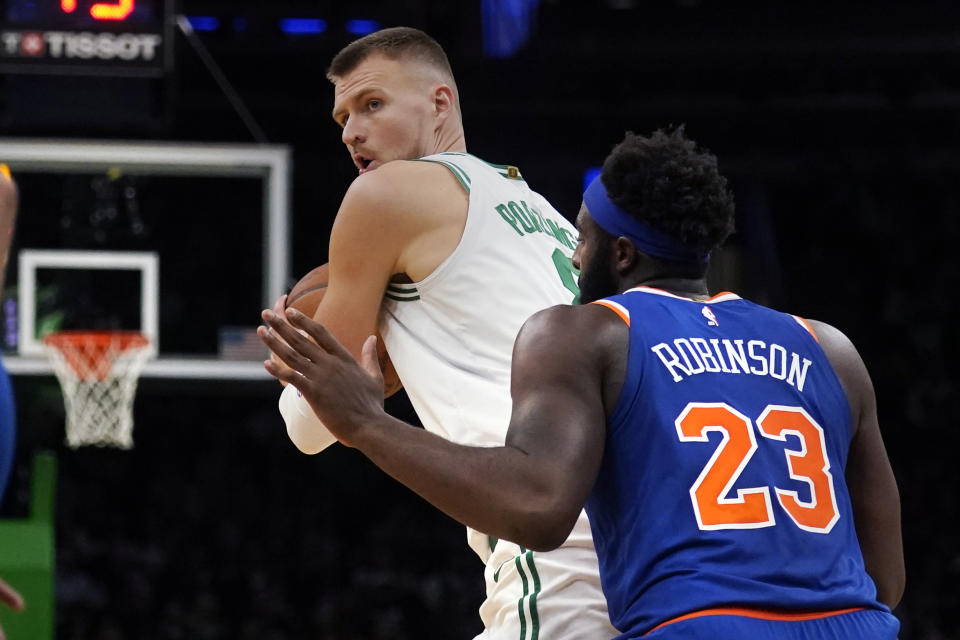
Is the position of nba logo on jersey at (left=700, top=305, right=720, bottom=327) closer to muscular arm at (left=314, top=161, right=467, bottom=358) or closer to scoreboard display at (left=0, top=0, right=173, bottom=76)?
muscular arm at (left=314, top=161, right=467, bottom=358)

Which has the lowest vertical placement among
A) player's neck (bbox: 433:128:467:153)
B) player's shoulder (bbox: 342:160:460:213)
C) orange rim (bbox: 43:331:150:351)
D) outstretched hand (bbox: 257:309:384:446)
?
orange rim (bbox: 43:331:150:351)

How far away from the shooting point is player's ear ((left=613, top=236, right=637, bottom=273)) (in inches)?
103

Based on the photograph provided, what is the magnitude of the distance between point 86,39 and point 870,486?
513 centimetres

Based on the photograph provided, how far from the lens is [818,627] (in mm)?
2328

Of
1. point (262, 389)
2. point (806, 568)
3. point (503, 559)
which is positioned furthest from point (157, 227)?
point (806, 568)

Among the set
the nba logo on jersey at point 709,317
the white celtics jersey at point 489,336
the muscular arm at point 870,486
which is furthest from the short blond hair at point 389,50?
the muscular arm at point 870,486

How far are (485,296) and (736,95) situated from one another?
794 centimetres

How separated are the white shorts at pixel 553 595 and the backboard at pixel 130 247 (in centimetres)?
504

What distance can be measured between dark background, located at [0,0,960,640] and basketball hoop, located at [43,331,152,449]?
0.78 ft

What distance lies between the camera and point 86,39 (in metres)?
6.72

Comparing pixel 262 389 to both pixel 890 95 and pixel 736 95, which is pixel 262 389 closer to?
pixel 736 95

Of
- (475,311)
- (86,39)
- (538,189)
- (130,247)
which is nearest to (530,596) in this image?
(475,311)

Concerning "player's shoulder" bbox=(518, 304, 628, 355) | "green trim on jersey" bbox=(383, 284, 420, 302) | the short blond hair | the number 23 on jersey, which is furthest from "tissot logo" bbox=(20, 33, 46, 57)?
the number 23 on jersey

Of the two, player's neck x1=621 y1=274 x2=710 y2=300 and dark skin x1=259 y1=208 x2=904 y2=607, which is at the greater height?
player's neck x1=621 y1=274 x2=710 y2=300
